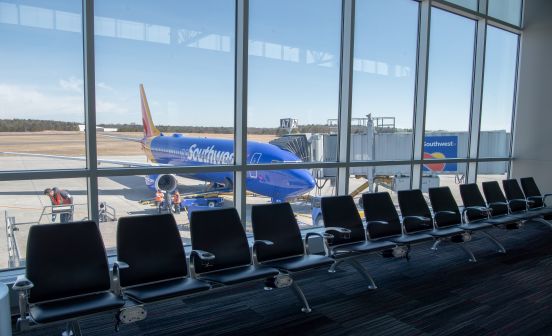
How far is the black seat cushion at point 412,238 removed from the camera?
4012 mm

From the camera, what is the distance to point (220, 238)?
3207 millimetres

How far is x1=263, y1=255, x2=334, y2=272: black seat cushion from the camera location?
3.13 m

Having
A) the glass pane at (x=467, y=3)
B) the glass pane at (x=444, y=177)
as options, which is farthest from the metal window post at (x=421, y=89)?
the glass pane at (x=467, y=3)

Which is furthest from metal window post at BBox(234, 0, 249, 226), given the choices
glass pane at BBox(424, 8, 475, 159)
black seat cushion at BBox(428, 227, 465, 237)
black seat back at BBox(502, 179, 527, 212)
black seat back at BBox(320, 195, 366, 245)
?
black seat back at BBox(502, 179, 527, 212)

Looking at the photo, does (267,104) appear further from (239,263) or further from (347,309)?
(347,309)

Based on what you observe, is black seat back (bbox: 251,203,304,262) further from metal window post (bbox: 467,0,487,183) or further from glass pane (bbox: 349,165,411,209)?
→ metal window post (bbox: 467,0,487,183)

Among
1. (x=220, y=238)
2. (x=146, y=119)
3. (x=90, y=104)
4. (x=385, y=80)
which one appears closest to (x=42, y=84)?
(x=90, y=104)

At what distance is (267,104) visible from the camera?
4.74 meters

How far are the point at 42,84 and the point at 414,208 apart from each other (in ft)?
12.7

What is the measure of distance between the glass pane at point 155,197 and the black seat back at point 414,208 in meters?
1.87

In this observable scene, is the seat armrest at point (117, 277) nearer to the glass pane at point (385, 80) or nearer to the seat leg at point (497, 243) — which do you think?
the glass pane at point (385, 80)

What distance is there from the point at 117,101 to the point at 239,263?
6.17ft

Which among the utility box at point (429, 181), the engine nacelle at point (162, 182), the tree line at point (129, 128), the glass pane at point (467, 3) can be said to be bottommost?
the utility box at point (429, 181)

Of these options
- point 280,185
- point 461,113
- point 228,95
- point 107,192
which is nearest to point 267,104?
point 228,95
